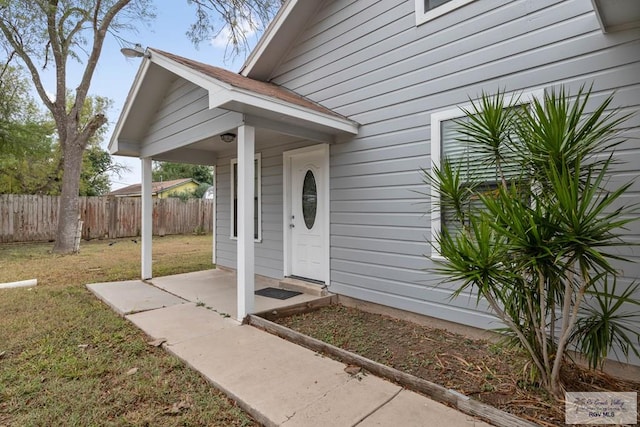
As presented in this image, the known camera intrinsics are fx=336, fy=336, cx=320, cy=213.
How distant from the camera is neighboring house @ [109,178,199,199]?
26903 millimetres

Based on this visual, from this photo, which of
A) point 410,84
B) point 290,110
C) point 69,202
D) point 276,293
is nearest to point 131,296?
point 276,293

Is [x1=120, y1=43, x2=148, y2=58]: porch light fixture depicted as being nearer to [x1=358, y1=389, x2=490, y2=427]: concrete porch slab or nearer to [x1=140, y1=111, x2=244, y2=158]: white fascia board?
[x1=140, y1=111, x2=244, y2=158]: white fascia board

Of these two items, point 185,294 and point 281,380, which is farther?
point 185,294

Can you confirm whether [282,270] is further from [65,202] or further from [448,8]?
[65,202]

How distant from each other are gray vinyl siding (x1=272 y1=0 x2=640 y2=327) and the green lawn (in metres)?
2.54

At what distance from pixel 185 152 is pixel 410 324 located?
5444mm

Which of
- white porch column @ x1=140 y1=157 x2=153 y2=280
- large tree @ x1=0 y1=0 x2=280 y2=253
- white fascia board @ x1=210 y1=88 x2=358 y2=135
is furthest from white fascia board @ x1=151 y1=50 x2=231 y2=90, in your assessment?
large tree @ x1=0 y1=0 x2=280 y2=253

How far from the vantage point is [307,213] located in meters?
5.61

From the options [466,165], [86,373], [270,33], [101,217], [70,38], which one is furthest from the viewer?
[101,217]

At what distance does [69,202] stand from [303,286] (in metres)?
9.29

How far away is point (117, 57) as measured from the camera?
12.1 meters

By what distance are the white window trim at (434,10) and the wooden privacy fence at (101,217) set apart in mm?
13871

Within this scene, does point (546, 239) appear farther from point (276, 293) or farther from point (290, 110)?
point (276, 293)

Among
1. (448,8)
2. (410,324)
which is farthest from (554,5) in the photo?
(410,324)
